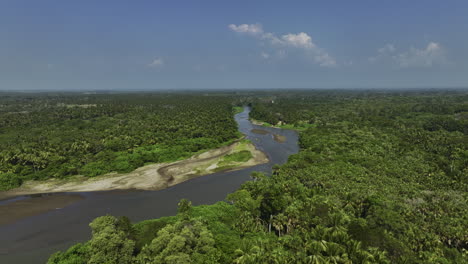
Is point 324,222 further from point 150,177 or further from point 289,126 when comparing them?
point 289,126

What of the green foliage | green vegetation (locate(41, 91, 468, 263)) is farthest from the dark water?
the green foliage

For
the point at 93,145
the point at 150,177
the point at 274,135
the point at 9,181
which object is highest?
the point at 93,145

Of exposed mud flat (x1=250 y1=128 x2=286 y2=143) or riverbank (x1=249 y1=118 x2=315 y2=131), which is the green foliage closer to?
exposed mud flat (x1=250 y1=128 x2=286 y2=143)

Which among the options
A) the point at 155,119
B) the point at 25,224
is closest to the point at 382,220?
the point at 25,224

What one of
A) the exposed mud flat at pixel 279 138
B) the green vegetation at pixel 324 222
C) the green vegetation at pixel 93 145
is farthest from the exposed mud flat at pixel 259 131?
the green vegetation at pixel 324 222

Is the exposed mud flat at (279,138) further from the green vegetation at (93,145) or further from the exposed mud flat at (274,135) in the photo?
the green vegetation at (93,145)

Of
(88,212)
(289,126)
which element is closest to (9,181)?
(88,212)
